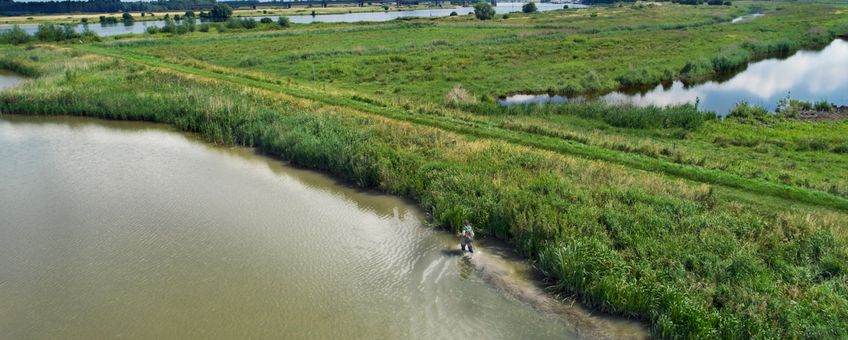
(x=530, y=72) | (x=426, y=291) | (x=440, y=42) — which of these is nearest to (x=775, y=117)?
(x=530, y=72)

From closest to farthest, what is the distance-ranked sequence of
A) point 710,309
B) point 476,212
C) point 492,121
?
point 710,309
point 476,212
point 492,121

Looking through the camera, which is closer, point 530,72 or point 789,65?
point 530,72

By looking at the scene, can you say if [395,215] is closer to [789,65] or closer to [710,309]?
[710,309]

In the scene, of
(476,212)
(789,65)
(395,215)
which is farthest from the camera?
(789,65)

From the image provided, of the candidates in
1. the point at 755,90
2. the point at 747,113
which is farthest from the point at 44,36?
the point at 755,90

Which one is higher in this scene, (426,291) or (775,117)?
(775,117)

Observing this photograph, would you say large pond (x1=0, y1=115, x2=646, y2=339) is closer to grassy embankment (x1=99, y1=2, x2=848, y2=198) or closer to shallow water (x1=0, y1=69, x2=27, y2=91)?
grassy embankment (x1=99, y1=2, x2=848, y2=198)

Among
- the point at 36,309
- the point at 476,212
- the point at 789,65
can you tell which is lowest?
the point at 36,309
